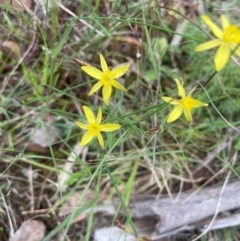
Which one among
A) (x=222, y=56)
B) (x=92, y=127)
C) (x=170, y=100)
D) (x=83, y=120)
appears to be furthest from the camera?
(x=83, y=120)

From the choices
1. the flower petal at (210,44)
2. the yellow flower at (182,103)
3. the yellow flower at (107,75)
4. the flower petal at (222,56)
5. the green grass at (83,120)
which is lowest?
the green grass at (83,120)

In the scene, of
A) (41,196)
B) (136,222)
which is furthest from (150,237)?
(41,196)

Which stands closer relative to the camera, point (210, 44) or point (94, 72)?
point (210, 44)

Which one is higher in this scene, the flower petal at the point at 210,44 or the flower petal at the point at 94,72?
the flower petal at the point at 210,44

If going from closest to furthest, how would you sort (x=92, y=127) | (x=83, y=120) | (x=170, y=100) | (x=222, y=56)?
(x=222, y=56) → (x=170, y=100) → (x=92, y=127) → (x=83, y=120)

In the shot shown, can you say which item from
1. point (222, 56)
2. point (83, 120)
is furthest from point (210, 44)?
point (83, 120)

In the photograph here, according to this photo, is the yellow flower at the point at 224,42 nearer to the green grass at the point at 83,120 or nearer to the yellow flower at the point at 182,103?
the yellow flower at the point at 182,103

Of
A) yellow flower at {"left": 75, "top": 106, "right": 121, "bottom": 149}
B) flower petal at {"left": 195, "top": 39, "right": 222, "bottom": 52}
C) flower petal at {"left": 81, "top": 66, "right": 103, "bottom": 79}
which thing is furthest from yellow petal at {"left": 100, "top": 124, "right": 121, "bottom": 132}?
flower petal at {"left": 195, "top": 39, "right": 222, "bottom": 52}

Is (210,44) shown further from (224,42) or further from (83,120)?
(83,120)

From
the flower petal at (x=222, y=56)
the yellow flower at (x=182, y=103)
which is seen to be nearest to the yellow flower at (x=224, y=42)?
the flower petal at (x=222, y=56)
